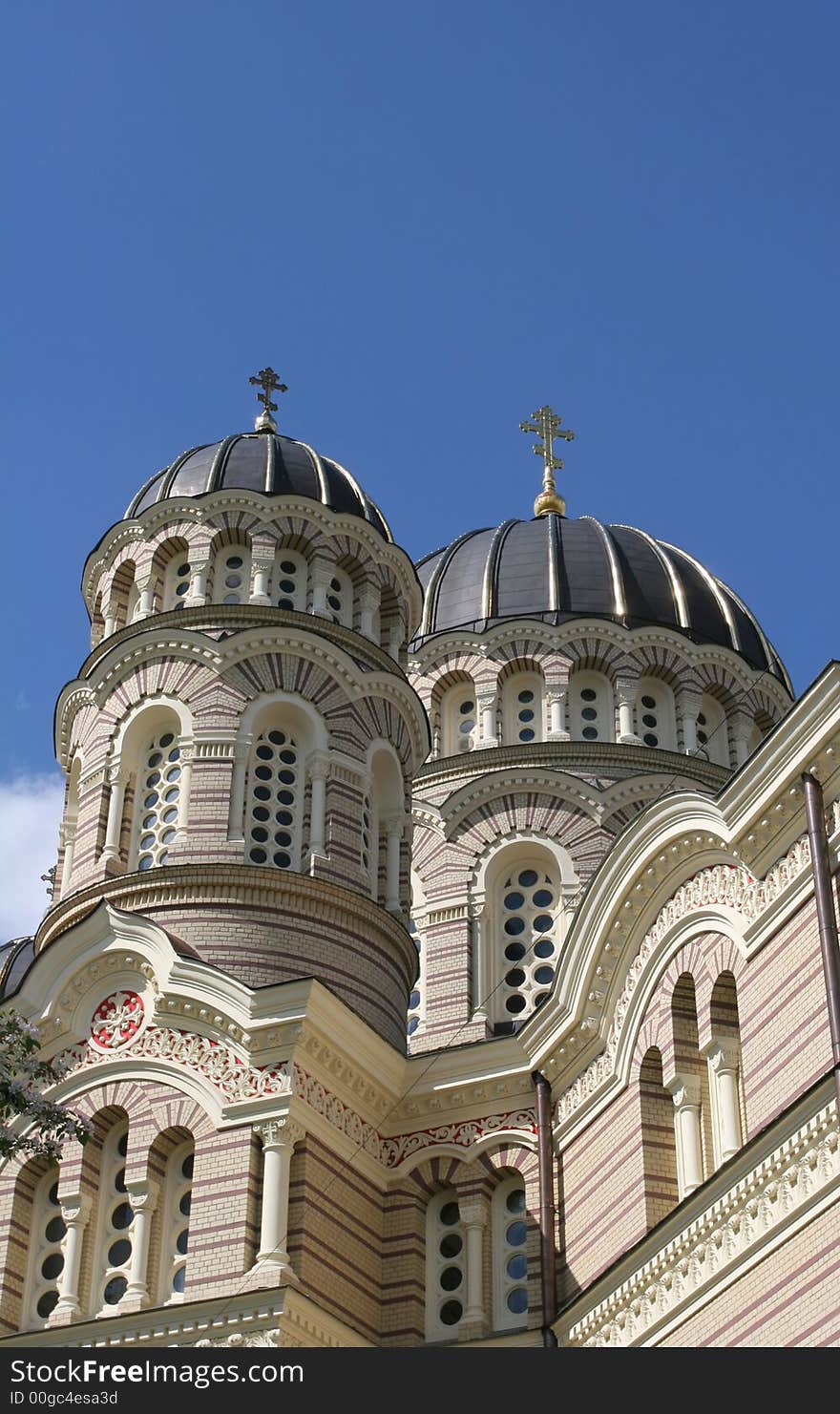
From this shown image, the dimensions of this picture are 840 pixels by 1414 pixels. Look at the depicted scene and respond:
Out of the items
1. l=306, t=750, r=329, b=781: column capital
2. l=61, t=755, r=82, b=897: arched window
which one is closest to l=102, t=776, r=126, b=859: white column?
l=61, t=755, r=82, b=897: arched window

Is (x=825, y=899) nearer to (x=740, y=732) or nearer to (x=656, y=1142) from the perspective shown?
(x=656, y=1142)

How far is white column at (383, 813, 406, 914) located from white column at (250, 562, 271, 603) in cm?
313

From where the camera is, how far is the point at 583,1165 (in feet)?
68.8

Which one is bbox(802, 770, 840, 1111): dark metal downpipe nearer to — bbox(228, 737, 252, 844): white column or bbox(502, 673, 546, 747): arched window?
bbox(228, 737, 252, 844): white column

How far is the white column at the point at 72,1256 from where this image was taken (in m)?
Result: 20.5

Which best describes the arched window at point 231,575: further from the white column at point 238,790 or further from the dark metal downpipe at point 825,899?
the dark metal downpipe at point 825,899

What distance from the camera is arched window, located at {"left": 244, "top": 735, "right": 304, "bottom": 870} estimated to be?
933 inches

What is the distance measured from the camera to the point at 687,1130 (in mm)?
19203

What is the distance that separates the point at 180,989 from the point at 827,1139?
310 inches

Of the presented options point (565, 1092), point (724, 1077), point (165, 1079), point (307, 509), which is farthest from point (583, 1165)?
point (307, 509)

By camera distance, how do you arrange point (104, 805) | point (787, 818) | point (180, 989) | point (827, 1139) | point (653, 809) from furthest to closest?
point (104, 805) < point (180, 989) < point (653, 809) < point (787, 818) < point (827, 1139)

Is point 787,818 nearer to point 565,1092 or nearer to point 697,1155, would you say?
point 697,1155

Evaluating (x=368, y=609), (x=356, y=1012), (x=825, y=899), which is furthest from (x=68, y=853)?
(x=825, y=899)
